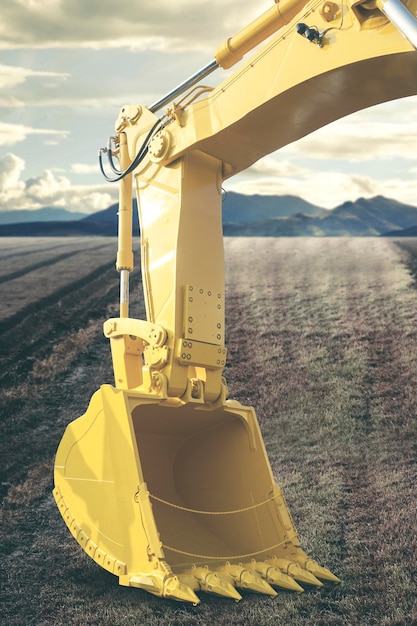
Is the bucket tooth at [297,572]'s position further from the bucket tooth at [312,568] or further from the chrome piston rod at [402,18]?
the chrome piston rod at [402,18]

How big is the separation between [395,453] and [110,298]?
455 inches

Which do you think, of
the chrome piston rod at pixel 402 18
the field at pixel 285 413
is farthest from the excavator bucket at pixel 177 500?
the chrome piston rod at pixel 402 18

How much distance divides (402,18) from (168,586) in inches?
203

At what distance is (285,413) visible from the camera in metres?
15.5

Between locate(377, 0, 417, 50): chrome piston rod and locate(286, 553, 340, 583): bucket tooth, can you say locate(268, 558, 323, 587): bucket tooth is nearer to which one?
locate(286, 553, 340, 583): bucket tooth

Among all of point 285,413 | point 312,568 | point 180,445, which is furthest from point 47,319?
point 312,568

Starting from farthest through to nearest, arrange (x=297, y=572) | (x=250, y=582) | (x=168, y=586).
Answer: (x=297, y=572), (x=250, y=582), (x=168, y=586)

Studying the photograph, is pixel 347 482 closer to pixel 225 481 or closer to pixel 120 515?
pixel 225 481

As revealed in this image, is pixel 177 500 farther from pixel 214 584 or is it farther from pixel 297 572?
pixel 214 584

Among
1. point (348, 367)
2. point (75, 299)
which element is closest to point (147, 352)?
point (348, 367)

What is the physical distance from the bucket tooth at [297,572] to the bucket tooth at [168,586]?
4.82 feet

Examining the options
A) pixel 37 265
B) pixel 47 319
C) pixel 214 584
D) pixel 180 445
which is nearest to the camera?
pixel 214 584

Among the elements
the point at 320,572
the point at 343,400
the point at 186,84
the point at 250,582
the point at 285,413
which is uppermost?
the point at 186,84

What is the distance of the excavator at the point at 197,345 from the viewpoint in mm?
7405
